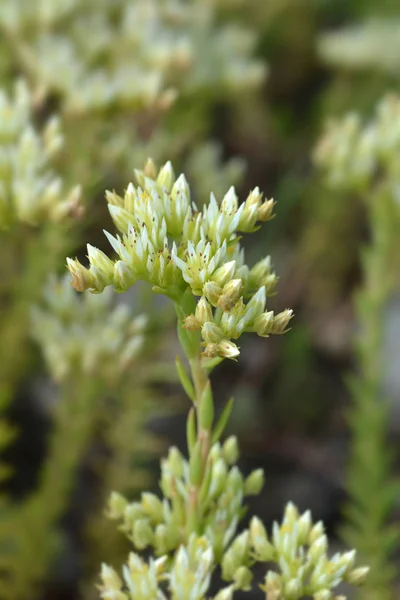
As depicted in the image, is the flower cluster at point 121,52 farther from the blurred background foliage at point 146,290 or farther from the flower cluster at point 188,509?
the flower cluster at point 188,509

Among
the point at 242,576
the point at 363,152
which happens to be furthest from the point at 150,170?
the point at 363,152

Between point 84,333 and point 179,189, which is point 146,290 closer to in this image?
point 84,333

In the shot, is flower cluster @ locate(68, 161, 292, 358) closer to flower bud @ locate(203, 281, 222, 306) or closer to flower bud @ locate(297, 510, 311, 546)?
flower bud @ locate(203, 281, 222, 306)

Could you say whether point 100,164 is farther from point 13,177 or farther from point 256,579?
point 256,579

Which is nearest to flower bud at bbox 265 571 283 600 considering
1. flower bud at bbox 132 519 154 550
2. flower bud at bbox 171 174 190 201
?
flower bud at bbox 132 519 154 550

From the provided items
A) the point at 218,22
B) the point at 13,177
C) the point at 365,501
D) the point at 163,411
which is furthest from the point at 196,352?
the point at 218,22

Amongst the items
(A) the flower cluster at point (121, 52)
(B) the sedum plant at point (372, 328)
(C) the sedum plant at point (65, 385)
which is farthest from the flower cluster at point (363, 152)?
(C) the sedum plant at point (65, 385)
